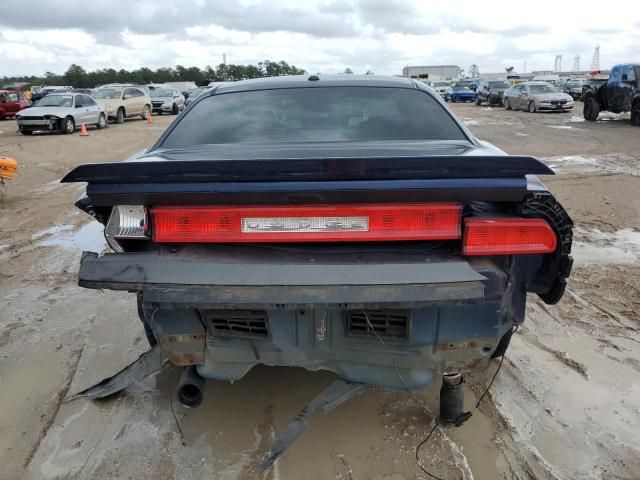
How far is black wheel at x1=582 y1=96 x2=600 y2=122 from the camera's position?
A: 64.3 feet

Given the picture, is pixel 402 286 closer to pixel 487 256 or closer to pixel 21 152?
pixel 487 256

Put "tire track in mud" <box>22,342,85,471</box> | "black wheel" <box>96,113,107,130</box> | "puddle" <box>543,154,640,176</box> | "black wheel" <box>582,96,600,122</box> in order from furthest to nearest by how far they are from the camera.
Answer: "black wheel" <box>96,113,107,130</box> → "black wheel" <box>582,96,600,122</box> → "puddle" <box>543,154,640,176</box> → "tire track in mud" <box>22,342,85,471</box>

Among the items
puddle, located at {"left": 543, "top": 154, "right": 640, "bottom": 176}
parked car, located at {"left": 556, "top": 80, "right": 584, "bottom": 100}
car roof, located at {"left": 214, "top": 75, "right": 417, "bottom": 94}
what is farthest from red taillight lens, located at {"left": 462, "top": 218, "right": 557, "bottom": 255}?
parked car, located at {"left": 556, "top": 80, "right": 584, "bottom": 100}

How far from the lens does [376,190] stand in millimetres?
2074

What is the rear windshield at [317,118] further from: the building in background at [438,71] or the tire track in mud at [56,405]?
the building in background at [438,71]

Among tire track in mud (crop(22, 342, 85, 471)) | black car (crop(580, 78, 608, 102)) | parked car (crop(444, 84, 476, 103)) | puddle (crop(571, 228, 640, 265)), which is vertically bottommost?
parked car (crop(444, 84, 476, 103))

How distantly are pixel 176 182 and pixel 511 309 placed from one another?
5.22ft

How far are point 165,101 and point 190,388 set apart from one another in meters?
28.2

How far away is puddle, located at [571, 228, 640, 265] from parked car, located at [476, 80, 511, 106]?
2648 cm

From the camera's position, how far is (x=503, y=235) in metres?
2.14

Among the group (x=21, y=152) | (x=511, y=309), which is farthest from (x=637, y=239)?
(x=21, y=152)

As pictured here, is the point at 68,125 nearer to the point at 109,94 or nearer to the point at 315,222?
the point at 109,94

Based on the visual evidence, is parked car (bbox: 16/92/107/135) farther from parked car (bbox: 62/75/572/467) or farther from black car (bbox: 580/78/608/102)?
black car (bbox: 580/78/608/102)

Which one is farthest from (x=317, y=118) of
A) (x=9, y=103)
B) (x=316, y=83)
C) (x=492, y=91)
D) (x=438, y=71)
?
(x=438, y=71)
